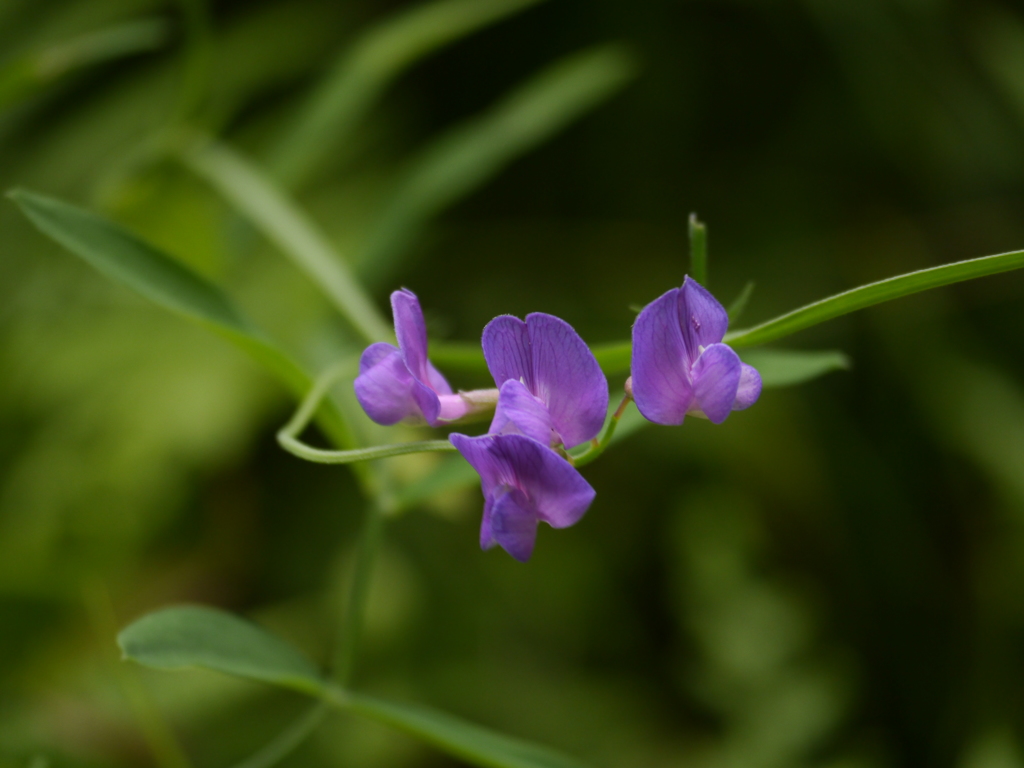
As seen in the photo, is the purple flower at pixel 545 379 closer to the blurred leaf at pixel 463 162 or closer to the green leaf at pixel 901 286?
the green leaf at pixel 901 286

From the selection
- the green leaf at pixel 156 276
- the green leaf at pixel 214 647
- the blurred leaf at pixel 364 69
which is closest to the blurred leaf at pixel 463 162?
the blurred leaf at pixel 364 69

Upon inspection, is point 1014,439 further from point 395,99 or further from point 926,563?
point 395,99

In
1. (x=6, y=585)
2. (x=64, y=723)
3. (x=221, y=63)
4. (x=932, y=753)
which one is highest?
(x=221, y=63)

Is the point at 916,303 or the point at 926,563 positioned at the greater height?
the point at 916,303

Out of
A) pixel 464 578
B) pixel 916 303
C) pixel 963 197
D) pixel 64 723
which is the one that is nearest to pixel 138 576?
pixel 64 723

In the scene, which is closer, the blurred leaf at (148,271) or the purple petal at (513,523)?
the purple petal at (513,523)

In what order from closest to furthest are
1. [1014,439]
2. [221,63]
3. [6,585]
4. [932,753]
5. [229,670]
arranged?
[229,670], [6,585], [932,753], [1014,439], [221,63]
